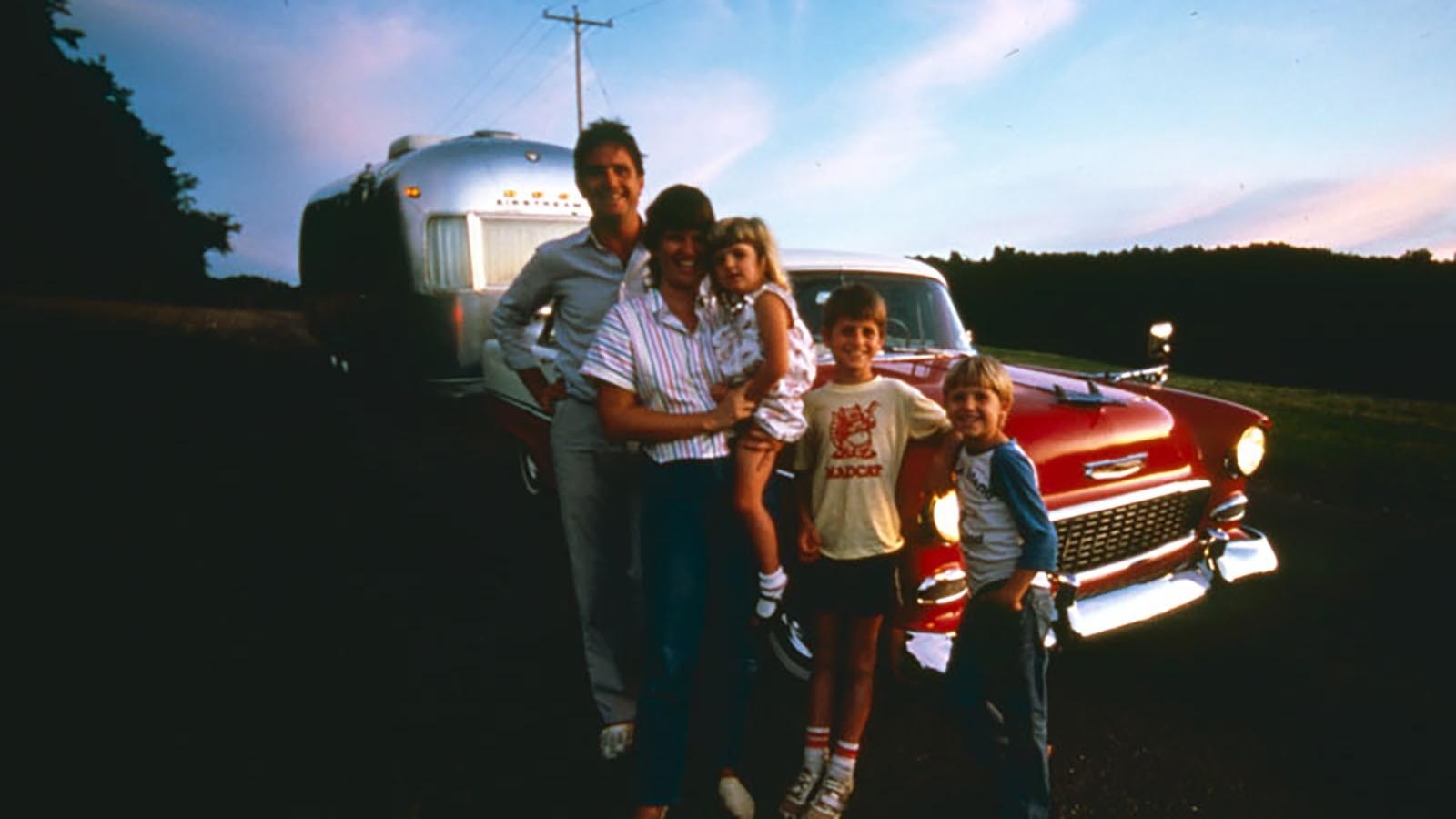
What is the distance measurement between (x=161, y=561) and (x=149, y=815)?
8.35ft

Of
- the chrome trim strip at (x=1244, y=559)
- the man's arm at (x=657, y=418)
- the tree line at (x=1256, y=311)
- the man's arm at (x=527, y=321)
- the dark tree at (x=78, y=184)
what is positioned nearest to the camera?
the man's arm at (x=657, y=418)

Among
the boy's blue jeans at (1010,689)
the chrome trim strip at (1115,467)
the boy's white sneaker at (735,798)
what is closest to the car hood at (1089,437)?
the chrome trim strip at (1115,467)

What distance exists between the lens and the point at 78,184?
31.7m

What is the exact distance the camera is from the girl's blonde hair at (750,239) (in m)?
2.06

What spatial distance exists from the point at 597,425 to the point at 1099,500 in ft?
6.12

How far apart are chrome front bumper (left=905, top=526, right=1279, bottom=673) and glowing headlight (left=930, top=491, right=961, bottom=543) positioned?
329 mm

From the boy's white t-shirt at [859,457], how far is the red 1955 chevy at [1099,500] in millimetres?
142

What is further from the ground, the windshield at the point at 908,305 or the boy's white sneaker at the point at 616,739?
the windshield at the point at 908,305

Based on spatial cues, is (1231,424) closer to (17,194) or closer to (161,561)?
(161,561)

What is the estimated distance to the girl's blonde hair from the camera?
206cm

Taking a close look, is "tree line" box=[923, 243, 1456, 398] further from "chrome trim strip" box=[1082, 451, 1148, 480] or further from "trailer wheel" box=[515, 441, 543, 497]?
"trailer wheel" box=[515, 441, 543, 497]

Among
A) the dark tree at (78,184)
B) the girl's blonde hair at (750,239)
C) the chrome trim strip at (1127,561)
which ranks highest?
the dark tree at (78,184)

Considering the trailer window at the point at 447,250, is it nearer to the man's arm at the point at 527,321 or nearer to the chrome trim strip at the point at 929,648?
the man's arm at the point at 527,321

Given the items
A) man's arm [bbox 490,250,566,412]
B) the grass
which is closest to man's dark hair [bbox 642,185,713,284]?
man's arm [bbox 490,250,566,412]
